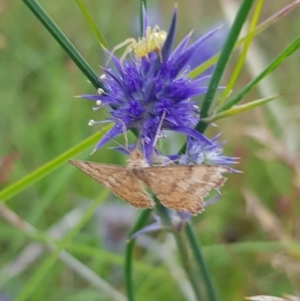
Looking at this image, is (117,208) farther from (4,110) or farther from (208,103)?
(208,103)

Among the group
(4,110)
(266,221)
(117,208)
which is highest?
(4,110)

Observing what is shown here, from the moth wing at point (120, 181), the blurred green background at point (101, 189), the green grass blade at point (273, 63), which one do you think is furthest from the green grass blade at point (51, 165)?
the blurred green background at point (101, 189)

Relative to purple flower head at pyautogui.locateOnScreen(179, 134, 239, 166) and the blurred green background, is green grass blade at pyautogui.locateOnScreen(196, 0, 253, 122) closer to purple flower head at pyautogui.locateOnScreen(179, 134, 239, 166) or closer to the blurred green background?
purple flower head at pyautogui.locateOnScreen(179, 134, 239, 166)

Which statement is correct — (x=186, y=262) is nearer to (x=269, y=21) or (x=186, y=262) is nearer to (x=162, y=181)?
Result: (x=162, y=181)

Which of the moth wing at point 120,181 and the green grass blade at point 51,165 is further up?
the green grass blade at point 51,165

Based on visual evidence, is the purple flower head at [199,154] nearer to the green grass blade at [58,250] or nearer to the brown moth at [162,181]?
the brown moth at [162,181]

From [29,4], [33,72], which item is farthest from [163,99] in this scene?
[33,72]
